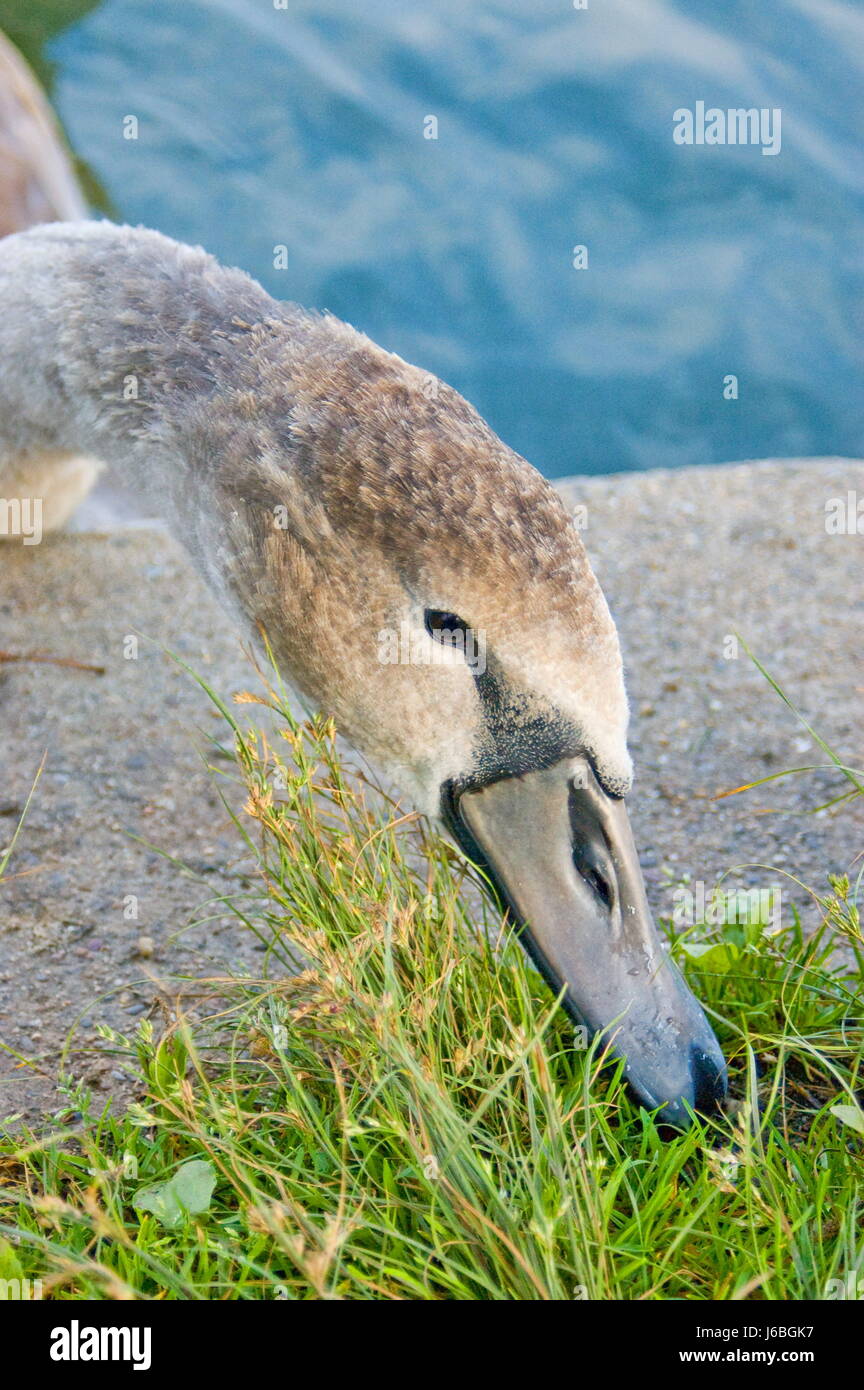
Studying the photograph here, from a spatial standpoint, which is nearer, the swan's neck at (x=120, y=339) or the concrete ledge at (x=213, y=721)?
the swan's neck at (x=120, y=339)

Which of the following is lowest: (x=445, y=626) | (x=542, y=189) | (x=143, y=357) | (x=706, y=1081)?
(x=706, y=1081)

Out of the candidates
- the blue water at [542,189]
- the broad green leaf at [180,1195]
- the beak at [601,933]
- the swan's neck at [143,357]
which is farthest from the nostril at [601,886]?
the blue water at [542,189]

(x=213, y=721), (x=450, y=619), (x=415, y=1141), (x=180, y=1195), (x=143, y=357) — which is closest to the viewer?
(x=415, y=1141)

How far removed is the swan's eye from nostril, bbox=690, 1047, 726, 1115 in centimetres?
89

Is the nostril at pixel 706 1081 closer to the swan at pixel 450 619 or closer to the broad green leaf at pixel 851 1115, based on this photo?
the swan at pixel 450 619

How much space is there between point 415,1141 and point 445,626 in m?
0.91

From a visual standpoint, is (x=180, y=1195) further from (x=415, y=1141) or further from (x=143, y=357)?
(x=143, y=357)

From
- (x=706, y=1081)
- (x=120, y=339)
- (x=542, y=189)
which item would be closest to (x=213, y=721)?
(x=120, y=339)

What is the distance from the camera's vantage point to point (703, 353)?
7633 mm

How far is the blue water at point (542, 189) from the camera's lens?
7.64m

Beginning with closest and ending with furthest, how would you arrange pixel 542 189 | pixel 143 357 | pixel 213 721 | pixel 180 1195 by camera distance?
pixel 180 1195, pixel 143 357, pixel 213 721, pixel 542 189

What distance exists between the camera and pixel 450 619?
8.05ft

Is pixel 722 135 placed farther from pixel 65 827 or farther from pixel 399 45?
pixel 65 827
